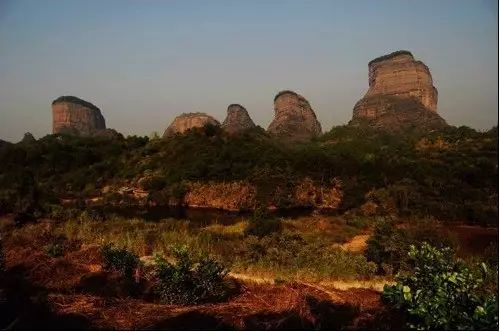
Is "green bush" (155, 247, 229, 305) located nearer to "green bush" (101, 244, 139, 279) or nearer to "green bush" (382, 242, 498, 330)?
"green bush" (101, 244, 139, 279)

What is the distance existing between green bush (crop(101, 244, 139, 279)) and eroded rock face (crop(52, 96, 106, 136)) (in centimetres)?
9535

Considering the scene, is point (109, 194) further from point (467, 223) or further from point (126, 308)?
point (126, 308)

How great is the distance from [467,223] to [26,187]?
46.1 feet

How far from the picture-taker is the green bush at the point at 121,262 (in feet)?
25.7

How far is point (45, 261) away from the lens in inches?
336

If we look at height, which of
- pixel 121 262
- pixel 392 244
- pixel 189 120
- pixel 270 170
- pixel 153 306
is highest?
pixel 189 120

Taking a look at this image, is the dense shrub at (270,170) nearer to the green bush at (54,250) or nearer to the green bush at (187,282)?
the green bush at (54,250)

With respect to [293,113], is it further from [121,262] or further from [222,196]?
[121,262]

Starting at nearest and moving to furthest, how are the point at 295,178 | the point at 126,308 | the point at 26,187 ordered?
the point at 126,308
the point at 26,187
the point at 295,178

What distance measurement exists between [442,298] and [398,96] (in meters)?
92.2

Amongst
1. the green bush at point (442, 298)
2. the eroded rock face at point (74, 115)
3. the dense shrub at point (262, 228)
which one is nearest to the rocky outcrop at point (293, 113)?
the eroded rock face at point (74, 115)

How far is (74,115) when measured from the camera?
103562mm

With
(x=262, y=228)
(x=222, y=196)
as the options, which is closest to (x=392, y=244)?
(x=262, y=228)

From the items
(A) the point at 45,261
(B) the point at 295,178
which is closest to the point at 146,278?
(A) the point at 45,261
